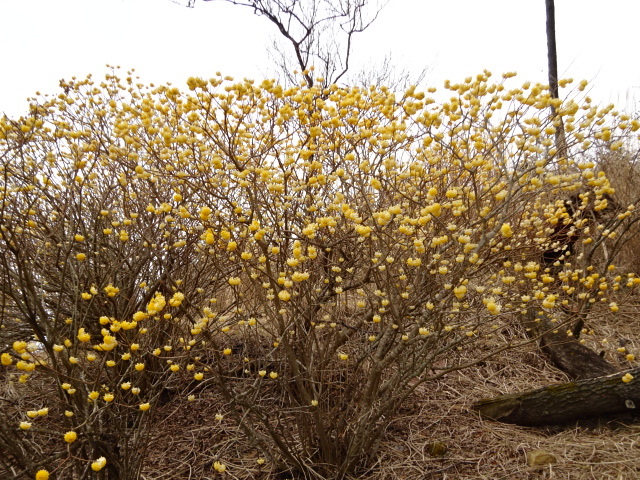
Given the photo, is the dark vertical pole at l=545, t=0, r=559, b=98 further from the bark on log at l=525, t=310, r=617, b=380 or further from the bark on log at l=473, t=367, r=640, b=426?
the bark on log at l=473, t=367, r=640, b=426

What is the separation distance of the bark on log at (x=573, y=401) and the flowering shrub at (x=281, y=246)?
0.51m

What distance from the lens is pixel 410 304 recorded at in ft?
Result: 7.92

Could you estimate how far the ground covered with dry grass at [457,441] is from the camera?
262 centimetres

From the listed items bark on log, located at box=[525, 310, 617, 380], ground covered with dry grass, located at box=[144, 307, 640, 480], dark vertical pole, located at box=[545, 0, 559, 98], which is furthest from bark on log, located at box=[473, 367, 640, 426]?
dark vertical pole, located at box=[545, 0, 559, 98]

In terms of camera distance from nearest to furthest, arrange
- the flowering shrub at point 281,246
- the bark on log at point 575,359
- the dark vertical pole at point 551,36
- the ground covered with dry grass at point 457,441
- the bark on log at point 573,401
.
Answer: the flowering shrub at point 281,246 → the ground covered with dry grass at point 457,441 → the bark on log at point 573,401 → the bark on log at point 575,359 → the dark vertical pole at point 551,36

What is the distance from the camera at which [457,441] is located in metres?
2.98

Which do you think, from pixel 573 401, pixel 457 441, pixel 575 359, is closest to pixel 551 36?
pixel 575 359

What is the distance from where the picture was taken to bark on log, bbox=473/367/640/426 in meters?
2.86

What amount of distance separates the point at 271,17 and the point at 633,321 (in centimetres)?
733

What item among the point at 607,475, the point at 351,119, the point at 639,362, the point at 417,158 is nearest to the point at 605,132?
the point at 417,158

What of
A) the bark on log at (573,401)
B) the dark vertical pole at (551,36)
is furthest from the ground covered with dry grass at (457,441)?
the dark vertical pole at (551,36)

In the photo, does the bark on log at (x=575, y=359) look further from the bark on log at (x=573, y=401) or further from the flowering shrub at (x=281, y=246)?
the flowering shrub at (x=281, y=246)

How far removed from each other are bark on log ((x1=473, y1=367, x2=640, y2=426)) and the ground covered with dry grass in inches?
3.1

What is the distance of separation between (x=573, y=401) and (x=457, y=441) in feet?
2.60
